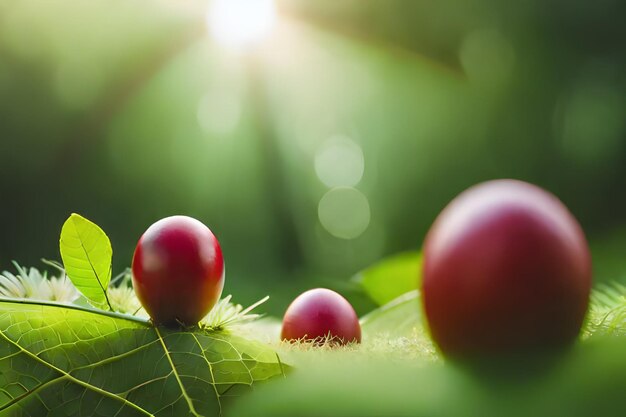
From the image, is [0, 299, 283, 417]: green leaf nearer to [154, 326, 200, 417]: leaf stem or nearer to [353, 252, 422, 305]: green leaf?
[154, 326, 200, 417]: leaf stem

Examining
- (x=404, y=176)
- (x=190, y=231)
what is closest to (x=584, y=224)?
(x=404, y=176)

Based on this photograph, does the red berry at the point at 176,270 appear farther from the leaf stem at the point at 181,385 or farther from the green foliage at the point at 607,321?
the green foliage at the point at 607,321

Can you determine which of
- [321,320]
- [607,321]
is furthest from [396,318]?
[607,321]

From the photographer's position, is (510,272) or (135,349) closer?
(510,272)

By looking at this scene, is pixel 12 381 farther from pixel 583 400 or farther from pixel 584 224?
pixel 584 224

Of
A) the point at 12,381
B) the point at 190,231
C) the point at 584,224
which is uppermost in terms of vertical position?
the point at 190,231

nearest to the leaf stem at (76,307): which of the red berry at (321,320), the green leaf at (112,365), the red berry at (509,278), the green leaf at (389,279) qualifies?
the green leaf at (112,365)
